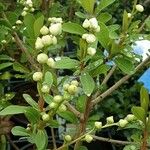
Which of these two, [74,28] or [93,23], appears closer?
[93,23]

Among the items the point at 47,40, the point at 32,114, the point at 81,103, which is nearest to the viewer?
the point at 47,40

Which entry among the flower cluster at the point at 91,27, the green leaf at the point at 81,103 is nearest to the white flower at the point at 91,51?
the flower cluster at the point at 91,27

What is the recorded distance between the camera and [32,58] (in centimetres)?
120

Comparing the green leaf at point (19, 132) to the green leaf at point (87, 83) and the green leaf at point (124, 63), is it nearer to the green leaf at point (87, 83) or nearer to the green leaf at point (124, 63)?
the green leaf at point (87, 83)

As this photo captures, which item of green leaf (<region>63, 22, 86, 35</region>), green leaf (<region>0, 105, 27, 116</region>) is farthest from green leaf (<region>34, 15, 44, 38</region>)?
green leaf (<region>0, 105, 27, 116</region>)

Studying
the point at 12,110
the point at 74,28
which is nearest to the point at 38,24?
the point at 74,28

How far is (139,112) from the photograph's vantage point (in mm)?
895

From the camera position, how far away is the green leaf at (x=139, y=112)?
2.92 feet

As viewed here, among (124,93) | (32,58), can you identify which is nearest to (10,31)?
(32,58)

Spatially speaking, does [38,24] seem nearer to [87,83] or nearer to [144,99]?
[87,83]

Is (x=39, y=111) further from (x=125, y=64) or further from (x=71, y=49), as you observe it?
(x=71, y=49)

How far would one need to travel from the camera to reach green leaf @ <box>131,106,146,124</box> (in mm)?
889

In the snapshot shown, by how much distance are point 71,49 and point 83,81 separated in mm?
1693

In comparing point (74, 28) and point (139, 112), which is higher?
point (74, 28)
